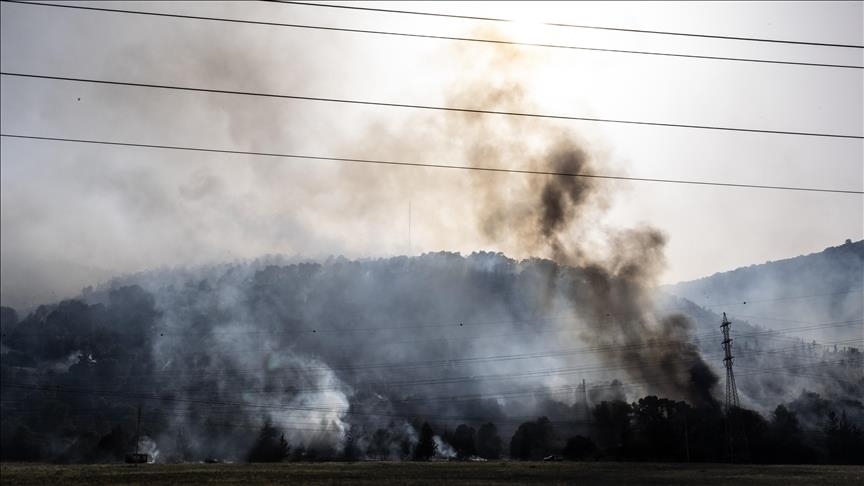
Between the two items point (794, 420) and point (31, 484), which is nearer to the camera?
point (31, 484)

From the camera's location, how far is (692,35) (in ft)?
130

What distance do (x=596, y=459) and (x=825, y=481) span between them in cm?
9302

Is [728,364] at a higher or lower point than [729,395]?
higher

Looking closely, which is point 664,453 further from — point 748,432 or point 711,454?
point 748,432

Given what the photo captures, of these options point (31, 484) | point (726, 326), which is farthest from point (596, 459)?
point (31, 484)

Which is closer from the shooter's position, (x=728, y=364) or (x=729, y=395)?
(x=728, y=364)

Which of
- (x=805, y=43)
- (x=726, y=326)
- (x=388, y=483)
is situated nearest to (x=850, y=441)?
(x=726, y=326)

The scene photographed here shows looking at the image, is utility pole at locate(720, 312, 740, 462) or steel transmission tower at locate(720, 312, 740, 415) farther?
utility pole at locate(720, 312, 740, 462)

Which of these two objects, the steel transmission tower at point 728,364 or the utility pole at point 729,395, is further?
the utility pole at point 729,395

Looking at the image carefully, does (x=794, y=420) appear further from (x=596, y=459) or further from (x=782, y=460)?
(x=596, y=459)

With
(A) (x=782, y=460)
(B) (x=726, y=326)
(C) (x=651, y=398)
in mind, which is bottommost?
Answer: (A) (x=782, y=460)

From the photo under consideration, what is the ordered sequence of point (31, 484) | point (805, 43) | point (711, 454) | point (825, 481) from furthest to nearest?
point (711, 454) → point (825, 481) → point (31, 484) → point (805, 43)

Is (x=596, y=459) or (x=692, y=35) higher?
(x=692, y=35)

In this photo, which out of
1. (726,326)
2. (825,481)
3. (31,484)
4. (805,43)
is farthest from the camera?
(726,326)
